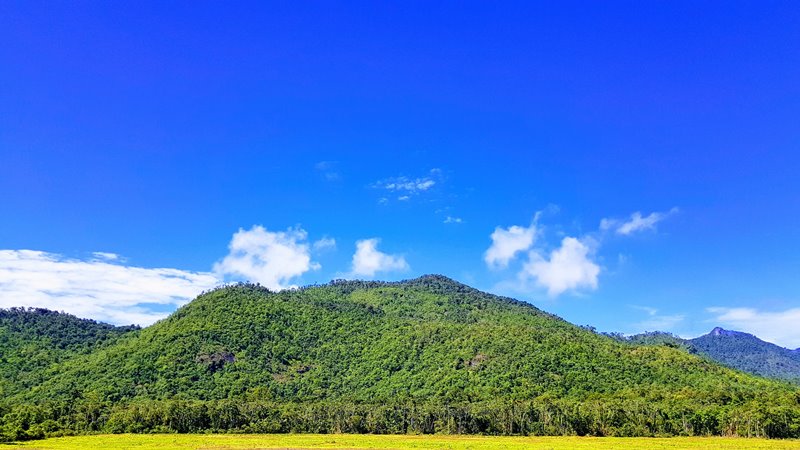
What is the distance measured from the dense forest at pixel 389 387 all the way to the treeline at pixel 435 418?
256mm

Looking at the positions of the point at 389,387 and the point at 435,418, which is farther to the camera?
the point at 389,387

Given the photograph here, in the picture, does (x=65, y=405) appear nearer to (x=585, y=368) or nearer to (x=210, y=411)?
(x=210, y=411)

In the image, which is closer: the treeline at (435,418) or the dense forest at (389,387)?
the treeline at (435,418)

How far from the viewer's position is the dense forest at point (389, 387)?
112 metres

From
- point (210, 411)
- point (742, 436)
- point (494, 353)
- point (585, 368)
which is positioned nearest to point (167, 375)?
point (210, 411)

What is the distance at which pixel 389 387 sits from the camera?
166 meters

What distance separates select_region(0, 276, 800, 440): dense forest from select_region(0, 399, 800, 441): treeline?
10.1 inches

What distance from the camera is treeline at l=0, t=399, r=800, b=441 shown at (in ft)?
350

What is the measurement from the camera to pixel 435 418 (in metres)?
121

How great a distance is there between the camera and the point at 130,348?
174625 millimetres

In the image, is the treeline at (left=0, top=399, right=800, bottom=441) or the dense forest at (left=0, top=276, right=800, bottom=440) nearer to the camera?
the treeline at (left=0, top=399, right=800, bottom=441)

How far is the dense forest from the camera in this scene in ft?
368

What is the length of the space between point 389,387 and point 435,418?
4596 cm

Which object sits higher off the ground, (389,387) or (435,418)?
(389,387)
